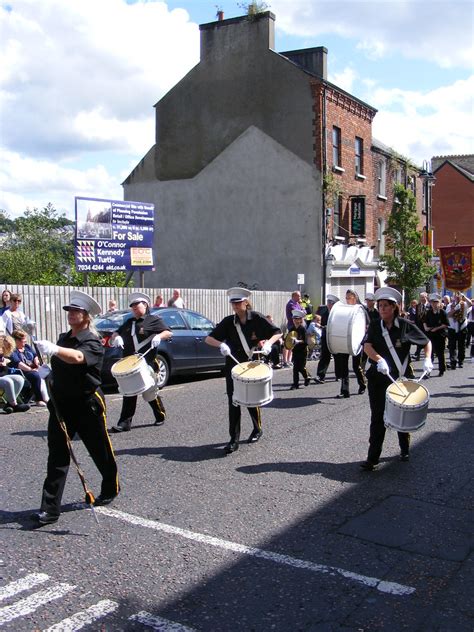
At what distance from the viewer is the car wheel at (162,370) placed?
1351 cm

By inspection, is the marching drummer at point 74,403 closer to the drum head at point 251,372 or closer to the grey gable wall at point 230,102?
the drum head at point 251,372

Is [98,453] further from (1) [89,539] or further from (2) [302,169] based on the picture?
(2) [302,169]

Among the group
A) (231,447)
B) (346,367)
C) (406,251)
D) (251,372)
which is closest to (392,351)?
(251,372)

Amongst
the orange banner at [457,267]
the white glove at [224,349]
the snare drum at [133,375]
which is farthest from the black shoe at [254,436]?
the orange banner at [457,267]

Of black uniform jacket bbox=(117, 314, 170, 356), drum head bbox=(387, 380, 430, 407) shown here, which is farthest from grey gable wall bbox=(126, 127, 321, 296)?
drum head bbox=(387, 380, 430, 407)

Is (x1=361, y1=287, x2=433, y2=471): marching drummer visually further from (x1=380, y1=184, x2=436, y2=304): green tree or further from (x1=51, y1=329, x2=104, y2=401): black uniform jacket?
(x1=380, y1=184, x2=436, y2=304): green tree

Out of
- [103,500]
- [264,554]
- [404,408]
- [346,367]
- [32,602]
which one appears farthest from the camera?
[346,367]

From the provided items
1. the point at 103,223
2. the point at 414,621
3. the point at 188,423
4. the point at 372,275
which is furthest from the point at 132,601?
the point at 372,275

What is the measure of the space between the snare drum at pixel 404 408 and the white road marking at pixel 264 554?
97.9 inches

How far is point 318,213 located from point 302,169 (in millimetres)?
2001

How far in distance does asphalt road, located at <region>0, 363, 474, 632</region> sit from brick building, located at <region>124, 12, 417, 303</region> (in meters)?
21.3

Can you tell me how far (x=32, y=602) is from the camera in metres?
4.18

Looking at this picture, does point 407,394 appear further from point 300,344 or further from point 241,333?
point 300,344

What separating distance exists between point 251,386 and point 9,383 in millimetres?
4748
